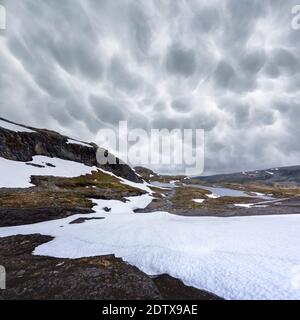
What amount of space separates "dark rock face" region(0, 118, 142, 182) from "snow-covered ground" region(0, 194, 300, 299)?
194ft

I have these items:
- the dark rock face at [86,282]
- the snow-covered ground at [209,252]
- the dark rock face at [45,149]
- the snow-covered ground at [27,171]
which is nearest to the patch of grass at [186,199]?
the snow-covered ground at [209,252]

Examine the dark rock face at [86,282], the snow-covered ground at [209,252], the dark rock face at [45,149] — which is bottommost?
the dark rock face at [86,282]

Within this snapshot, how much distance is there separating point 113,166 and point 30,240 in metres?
90.7

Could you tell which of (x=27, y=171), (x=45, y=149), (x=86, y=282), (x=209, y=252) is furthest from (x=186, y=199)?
(x=86, y=282)

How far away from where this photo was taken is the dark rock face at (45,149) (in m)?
72.5

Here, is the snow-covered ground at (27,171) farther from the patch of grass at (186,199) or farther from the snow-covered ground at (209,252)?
the patch of grass at (186,199)

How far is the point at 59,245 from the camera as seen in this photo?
741 inches

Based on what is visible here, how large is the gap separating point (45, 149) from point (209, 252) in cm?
8995

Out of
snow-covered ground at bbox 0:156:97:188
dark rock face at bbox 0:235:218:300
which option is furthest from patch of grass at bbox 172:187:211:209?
dark rock face at bbox 0:235:218:300

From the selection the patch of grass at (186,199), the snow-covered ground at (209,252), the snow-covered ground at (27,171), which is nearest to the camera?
the snow-covered ground at (209,252)

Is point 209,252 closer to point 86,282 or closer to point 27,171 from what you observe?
point 86,282

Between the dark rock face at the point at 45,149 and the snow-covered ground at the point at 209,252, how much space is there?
59266mm
